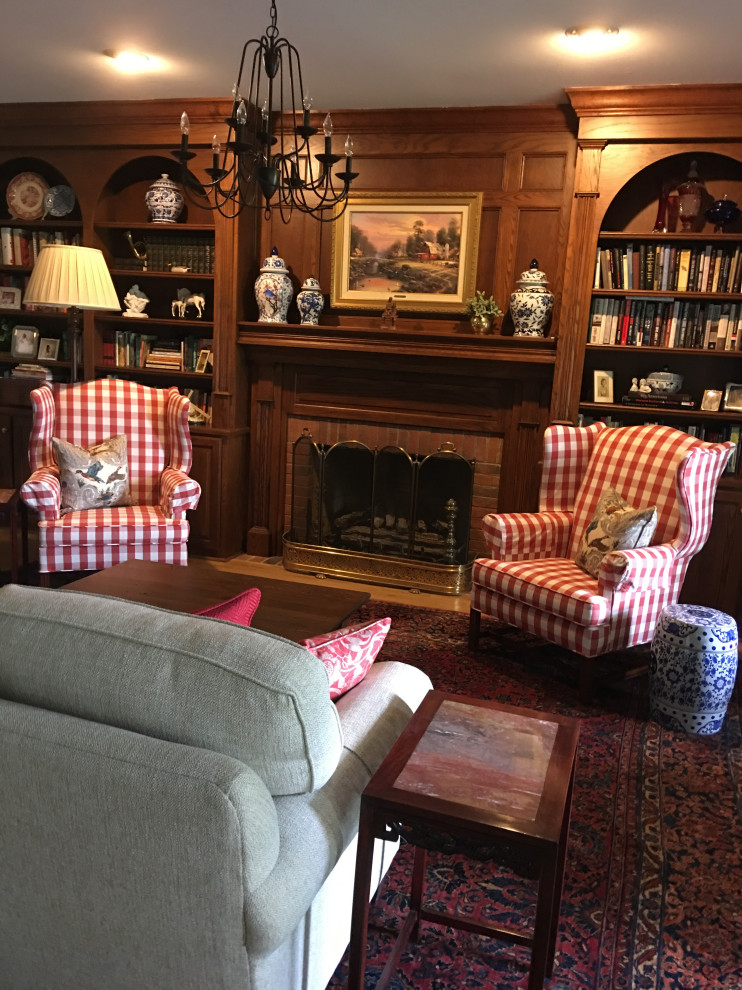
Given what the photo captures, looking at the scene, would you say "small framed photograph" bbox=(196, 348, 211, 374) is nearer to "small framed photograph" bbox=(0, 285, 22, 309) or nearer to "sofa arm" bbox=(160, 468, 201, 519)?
"sofa arm" bbox=(160, 468, 201, 519)

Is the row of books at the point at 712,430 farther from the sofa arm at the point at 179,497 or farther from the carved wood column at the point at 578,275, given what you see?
the sofa arm at the point at 179,497

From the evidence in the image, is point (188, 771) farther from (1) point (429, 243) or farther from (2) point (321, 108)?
(2) point (321, 108)

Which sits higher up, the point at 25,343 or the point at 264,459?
the point at 25,343

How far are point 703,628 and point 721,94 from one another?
2500mm

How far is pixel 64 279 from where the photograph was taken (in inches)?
151

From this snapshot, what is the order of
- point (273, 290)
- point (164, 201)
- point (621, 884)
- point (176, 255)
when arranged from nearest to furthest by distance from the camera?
point (621, 884) → point (273, 290) → point (164, 201) → point (176, 255)

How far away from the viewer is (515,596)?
320 cm

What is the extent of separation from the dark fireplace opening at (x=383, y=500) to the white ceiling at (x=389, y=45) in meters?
1.86

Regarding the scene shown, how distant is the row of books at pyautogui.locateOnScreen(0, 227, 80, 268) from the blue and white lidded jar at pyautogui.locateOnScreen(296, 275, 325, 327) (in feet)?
5.22

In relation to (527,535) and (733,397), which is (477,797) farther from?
(733,397)

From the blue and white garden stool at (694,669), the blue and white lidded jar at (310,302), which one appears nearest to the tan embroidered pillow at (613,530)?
the blue and white garden stool at (694,669)

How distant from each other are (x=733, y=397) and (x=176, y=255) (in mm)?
3200

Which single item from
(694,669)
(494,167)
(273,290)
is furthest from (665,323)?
(273,290)

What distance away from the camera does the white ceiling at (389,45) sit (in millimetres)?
2947
